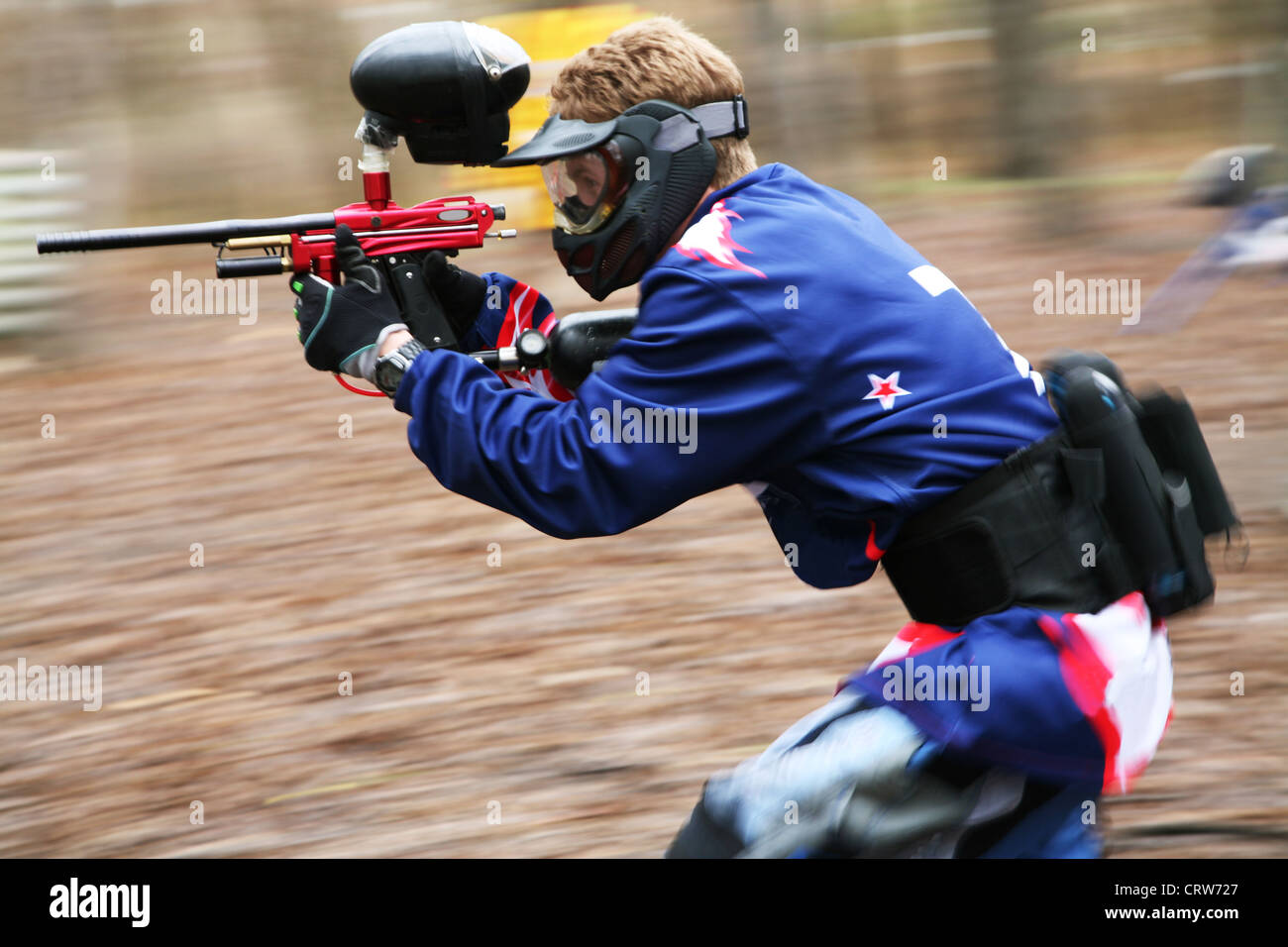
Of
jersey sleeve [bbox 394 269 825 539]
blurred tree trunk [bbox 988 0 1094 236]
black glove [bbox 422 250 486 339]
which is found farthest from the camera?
blurred tree trunk [bbox 988 0 1094 236]

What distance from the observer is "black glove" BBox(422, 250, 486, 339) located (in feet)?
11.3

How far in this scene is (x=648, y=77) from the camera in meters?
2.97

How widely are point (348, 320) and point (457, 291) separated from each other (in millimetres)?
568

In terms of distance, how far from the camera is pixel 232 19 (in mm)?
12141

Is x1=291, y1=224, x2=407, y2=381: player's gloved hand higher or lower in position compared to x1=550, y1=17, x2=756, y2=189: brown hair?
lower

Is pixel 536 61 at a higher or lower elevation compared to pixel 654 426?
higher

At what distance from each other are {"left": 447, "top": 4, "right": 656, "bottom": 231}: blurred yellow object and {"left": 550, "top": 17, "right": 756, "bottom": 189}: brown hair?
6.75 meters

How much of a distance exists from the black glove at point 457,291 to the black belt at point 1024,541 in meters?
1.31

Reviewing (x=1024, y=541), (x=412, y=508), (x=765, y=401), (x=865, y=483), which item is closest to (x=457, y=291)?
(x=765, y=401)

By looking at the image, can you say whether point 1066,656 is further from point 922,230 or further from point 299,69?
point 299,69

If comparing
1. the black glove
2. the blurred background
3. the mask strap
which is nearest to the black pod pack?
the mask strap

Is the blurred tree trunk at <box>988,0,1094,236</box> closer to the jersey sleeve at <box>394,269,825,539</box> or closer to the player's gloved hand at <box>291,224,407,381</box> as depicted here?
the player's gloved hand at <box>291,224,407,381</box>

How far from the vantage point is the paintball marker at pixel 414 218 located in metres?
3.16

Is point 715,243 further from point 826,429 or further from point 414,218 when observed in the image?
point 414,218
